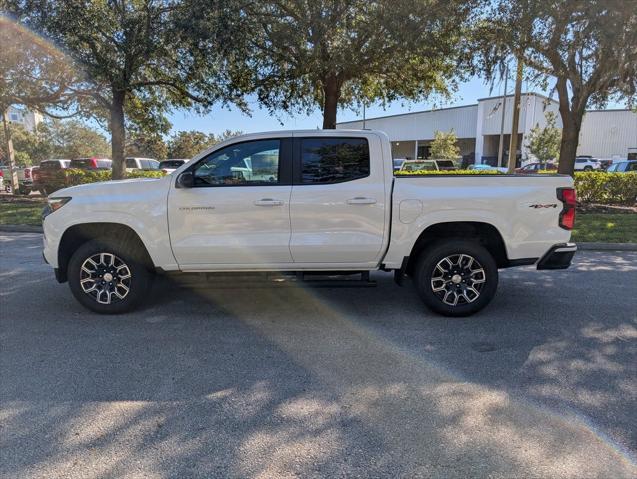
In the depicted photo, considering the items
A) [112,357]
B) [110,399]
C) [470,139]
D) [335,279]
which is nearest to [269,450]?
[110,399]

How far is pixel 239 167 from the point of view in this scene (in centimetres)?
489

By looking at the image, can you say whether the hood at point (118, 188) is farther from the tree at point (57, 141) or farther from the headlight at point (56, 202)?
the tree at point (57, 141)

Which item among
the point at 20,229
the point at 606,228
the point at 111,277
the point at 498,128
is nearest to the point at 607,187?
the point at 606,228

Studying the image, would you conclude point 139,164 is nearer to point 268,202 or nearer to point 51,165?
point 51,165

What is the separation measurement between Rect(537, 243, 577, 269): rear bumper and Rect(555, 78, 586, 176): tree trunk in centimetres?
1057

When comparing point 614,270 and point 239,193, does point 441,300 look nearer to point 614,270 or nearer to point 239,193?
point 239,193

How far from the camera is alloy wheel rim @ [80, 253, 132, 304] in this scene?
4965 mm

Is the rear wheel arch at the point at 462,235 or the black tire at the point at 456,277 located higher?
the rear wheel arch at the point at 462,235

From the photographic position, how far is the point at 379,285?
646cm

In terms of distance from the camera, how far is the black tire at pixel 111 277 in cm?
492

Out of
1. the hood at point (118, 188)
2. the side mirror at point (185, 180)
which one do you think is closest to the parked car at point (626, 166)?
the side mirror at point (185, 180)

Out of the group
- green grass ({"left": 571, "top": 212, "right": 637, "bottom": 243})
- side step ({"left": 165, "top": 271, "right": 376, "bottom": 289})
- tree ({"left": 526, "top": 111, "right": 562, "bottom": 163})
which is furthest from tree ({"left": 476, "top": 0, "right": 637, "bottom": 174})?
tree ({"left": 526, "top": 111, "right": 562, "bottom": 163})

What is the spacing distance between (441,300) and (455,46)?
10132 millimetres

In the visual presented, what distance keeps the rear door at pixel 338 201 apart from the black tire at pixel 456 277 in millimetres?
579
